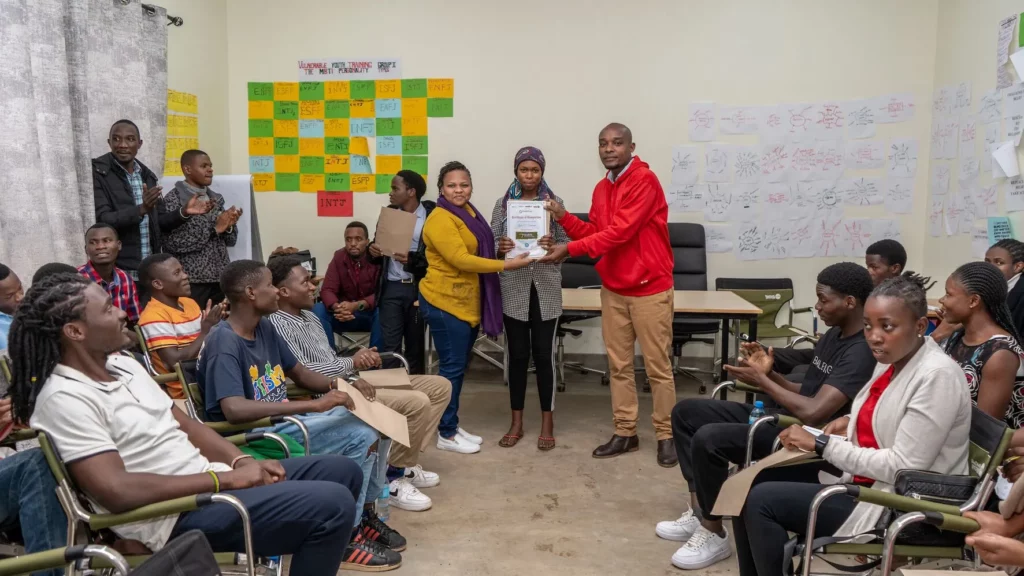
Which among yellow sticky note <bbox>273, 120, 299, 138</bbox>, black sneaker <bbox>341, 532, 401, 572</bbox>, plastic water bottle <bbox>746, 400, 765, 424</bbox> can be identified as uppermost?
yellow sticky note <bbox>273, 120, 299, 138</bbox>

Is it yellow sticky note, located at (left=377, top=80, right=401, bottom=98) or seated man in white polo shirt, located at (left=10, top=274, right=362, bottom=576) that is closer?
seated man in white polo shirt, located at (left=10, top=274, right=362, bottom=576)

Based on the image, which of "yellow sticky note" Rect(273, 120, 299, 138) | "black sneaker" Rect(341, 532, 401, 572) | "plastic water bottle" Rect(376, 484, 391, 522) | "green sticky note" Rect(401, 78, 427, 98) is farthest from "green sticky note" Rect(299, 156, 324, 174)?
"black sneaker" Rect(341, 532, 401, 572)

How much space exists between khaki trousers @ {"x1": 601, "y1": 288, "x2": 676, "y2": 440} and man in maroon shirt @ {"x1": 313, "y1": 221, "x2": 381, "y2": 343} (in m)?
1.81

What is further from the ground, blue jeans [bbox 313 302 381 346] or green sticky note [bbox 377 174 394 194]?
green sticky note [bbox 377 174 394 194]

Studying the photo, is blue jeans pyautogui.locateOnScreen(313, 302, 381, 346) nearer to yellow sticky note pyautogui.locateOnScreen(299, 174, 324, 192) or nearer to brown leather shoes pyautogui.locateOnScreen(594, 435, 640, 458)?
yellow sticky note pyautogui.locateOnScreen(299, 174, 324, 192)

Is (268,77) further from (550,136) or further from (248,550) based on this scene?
(248,550)

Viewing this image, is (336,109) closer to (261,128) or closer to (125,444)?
(261,128)

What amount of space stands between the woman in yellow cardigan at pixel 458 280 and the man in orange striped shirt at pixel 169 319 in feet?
3.77

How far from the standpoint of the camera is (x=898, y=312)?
222 cm

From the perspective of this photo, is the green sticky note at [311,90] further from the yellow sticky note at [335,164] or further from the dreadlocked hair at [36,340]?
the dreadlocked hair at [36,340]

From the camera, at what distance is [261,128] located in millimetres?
6281

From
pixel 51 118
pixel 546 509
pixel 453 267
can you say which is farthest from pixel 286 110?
pixel 546 509

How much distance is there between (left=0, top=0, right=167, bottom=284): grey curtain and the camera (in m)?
3.65

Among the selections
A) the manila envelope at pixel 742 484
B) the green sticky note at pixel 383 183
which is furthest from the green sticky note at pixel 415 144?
the manila envelope at pixel 742 484
